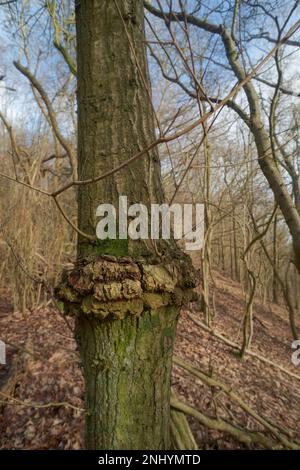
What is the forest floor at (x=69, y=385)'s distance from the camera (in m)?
1.87

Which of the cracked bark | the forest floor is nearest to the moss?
the cracked bark

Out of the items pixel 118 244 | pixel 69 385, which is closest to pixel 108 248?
pixel 118 244

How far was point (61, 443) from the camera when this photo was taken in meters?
1.81

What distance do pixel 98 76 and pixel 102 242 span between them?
0.51 metres

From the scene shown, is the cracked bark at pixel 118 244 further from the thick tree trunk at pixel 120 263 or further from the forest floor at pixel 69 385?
the forest floor at pixel 69 385

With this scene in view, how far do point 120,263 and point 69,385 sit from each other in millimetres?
1965

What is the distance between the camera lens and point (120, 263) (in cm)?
79

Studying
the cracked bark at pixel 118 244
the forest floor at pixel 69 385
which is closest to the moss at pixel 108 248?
the cracked bark at pixel 118 244

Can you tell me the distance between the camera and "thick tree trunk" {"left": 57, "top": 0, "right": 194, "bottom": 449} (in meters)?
0.82

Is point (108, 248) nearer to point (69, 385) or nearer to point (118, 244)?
point (118, 244)

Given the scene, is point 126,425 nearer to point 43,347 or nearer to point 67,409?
point 67,409

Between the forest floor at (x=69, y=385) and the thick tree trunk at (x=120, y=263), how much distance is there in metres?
0.30

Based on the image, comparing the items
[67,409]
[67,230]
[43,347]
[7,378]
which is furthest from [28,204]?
[67,409]

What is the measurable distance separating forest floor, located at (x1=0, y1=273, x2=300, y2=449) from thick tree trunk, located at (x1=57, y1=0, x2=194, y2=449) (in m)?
0.30
